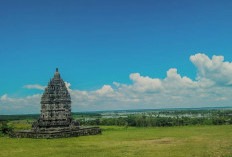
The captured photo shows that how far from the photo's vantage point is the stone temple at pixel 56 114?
45969 mm

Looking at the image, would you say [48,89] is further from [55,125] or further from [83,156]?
[83,156]

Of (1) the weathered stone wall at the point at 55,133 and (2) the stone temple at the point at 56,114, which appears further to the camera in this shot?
(2) the stone temple at the point at 56,114

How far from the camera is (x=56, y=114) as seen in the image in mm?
49000

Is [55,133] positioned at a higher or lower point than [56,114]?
lower

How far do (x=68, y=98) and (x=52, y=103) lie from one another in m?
3.15

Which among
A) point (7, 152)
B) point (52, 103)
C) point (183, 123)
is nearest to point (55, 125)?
point (52, 103)

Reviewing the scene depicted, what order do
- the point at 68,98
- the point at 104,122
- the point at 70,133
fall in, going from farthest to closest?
the point at 104,122 → the point at 68,98 → the point at 70,133

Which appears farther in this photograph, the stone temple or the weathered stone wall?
the stone temple

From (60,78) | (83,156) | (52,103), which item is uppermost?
(60,78)

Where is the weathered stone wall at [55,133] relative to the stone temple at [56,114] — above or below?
below

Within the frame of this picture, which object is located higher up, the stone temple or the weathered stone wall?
the stone temple

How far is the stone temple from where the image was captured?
46.0m

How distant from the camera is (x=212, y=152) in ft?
87.7

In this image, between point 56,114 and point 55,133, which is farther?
point 56,114
